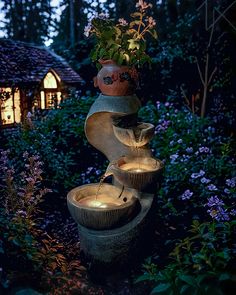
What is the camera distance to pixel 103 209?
3082 millimetres

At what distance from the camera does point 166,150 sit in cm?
539

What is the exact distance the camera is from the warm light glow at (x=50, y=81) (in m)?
9.88

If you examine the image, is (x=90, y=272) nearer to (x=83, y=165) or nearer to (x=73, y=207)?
(x=73, y=207)

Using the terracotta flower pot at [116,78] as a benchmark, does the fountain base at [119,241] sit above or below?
below

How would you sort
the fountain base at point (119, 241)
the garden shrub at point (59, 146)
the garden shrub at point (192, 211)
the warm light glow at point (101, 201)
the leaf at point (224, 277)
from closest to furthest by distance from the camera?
the leaf at point (224, 277) < the garden shrub at point (192, 211) < the fountain base at point (119, 241) < the warm light glow at point (101, 201) < the garden shrub at point (59, 146)

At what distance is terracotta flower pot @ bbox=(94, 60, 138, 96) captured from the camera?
134 inches

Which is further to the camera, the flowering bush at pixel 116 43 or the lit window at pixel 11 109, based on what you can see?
the lit window at pixel 11 109

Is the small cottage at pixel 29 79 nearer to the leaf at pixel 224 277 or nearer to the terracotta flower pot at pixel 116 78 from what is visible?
the terracotta flower pot at pixel 116 78

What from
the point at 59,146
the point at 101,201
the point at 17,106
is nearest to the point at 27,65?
the point at 17,106

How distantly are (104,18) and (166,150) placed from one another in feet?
8.28

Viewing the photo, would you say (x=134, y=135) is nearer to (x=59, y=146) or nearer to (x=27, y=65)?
(x=59, y=146)

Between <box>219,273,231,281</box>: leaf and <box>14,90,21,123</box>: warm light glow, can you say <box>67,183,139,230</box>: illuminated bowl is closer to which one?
<box>219,273,231,281</box>: leaf

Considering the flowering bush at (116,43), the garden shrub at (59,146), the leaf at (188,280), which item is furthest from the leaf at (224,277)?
the garden shrub at (59,146)

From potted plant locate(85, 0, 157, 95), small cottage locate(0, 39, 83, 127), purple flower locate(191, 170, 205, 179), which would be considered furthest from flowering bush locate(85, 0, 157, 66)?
small cottage locate(0, 39, 83, 127)
